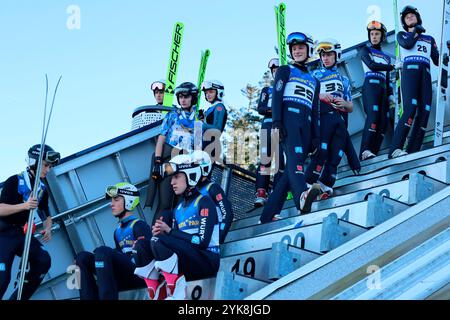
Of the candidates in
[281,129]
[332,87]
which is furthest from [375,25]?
[281,129]

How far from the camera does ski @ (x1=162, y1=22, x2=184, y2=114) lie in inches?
526

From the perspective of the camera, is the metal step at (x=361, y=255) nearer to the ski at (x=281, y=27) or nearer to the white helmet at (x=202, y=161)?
the white helmet at (x=202, y=161)

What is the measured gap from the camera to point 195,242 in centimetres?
801

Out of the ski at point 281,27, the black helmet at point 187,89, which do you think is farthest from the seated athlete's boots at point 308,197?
the ski at point 281,27

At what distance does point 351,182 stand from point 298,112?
151 centimetres

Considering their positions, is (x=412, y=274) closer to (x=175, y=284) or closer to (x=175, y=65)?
(x=175, y=284)

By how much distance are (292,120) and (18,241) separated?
9.56 feet

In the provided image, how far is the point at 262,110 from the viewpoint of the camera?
11578 mm

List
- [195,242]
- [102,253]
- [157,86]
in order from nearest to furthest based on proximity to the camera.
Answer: [195,242]
[102,253]
[157,86]

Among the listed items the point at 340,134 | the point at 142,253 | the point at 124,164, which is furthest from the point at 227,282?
the point at 124,164

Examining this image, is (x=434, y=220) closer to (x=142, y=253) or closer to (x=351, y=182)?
(x=142, y=253)

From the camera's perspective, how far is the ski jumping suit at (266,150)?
1127 cm

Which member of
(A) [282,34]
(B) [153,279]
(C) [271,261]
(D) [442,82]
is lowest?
(B) [153,279]

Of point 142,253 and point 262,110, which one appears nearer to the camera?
point 142,253
